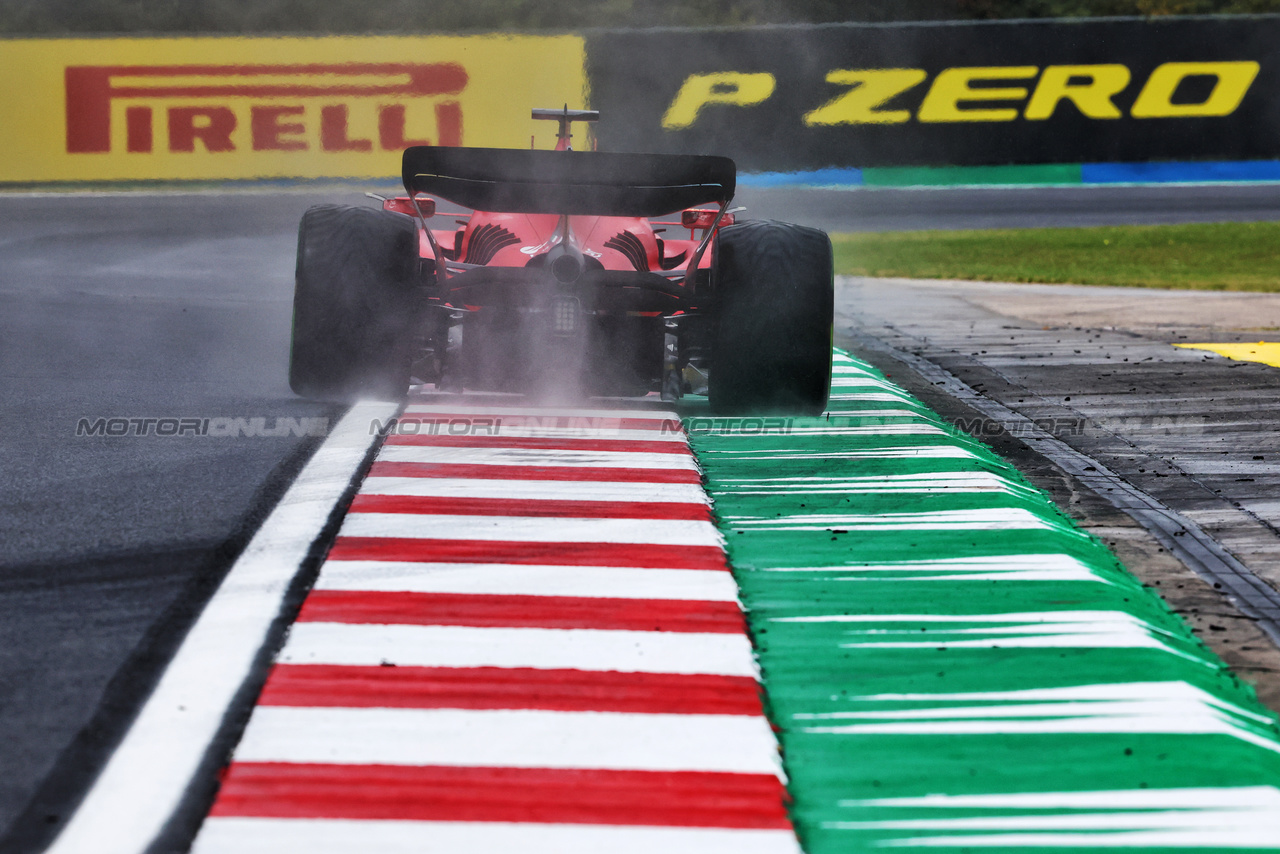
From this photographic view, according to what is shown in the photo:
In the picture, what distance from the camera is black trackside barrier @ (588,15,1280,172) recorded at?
20266 millimetres

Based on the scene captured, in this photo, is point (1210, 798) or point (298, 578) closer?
point (1210, 798)

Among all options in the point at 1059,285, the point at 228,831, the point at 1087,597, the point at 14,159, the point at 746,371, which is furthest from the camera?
the point at 14,159

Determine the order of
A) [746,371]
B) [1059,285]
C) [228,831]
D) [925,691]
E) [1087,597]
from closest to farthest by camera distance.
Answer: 1. [228,831]
2. [925,691]
3. [1087,597]
4. [746,371]
5. [1059,285]

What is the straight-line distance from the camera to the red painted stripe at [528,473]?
555cm

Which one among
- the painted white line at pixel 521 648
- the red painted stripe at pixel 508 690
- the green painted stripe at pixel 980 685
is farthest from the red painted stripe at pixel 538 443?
the red painted stripe at pixel 508 690

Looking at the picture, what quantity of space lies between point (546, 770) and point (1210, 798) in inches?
51.5

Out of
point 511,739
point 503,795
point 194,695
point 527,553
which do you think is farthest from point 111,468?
point 503,795

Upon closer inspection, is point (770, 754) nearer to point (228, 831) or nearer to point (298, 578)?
point (228, 831)

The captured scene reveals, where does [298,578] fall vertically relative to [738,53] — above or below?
below

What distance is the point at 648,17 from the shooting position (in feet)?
71.7

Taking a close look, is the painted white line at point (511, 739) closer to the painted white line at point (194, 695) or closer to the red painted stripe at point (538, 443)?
the painted white line at point (194, 695)

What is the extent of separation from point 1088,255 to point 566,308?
38.3 ft

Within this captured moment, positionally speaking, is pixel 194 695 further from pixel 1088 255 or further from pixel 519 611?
pixel 1088 255

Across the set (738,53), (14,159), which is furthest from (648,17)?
(14,159)
